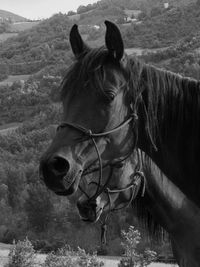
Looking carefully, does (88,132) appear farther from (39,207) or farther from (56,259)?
(39,207)

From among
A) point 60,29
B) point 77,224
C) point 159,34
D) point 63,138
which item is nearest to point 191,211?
point 63,138

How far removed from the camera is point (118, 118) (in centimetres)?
228

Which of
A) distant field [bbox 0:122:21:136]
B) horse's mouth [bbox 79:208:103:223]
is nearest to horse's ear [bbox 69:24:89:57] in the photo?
horse's mouth [bbox 79:208:103:223]

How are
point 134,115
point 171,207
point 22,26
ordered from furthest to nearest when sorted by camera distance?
point 22,26
point 171,207
point 134,115

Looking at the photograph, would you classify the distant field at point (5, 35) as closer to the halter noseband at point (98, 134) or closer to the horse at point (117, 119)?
the horse at point (117, 119)

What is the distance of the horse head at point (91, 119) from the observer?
2139 mm

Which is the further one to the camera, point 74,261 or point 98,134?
point 74,261

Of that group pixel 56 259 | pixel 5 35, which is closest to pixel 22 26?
pixel 5 35

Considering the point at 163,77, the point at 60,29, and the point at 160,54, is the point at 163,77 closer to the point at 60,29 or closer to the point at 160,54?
the point at 160,54

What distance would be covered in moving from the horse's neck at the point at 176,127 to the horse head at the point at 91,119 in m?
0.18

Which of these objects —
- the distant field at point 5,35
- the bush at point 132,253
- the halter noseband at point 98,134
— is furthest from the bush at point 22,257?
the distant field at point 5,35

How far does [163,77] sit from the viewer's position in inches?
97.9

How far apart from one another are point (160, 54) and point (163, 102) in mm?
47038

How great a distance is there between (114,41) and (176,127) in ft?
1.68
